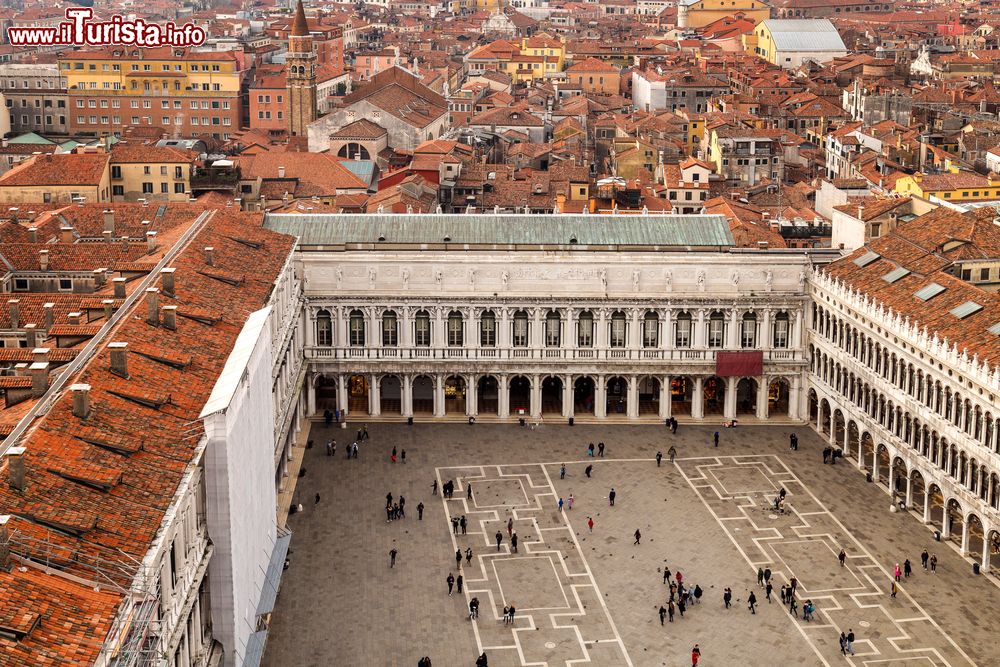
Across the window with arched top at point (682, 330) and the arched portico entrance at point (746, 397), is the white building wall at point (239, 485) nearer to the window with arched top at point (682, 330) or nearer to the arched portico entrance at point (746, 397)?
the window with arched top at point (682, 330)

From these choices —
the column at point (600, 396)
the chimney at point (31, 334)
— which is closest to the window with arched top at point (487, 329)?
the column at point (600, 396)

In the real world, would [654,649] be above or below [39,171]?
below

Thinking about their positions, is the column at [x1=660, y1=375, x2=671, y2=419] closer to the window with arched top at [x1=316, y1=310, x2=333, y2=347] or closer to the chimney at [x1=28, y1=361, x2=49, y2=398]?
the window with arched top at [x1=316, y1=310, x2=333, y2=347]

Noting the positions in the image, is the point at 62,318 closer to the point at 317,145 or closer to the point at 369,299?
the point at 369,299

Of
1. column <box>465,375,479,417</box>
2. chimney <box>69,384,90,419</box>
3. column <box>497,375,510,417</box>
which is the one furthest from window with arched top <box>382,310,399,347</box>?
chimney <box>69,384,90,419</box>

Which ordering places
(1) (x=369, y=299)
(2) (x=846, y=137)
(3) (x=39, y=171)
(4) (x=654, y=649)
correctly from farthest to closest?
(2) (x=846, y=137)
(3) (x=39, y=171)
(1) (x=369, y=299)
(4) (x=654, y=649)

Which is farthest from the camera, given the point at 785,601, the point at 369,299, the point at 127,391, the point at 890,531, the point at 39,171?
the point at 39,171

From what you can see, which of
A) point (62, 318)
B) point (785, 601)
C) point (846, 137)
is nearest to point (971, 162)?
point (846, 137)
